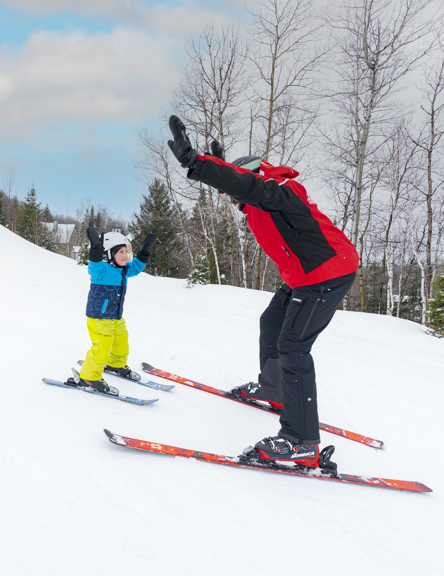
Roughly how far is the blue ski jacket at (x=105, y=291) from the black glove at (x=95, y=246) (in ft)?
0.19

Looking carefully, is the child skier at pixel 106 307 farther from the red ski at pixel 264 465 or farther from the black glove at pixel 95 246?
the red ski at pixel 264 465

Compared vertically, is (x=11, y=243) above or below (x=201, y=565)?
above

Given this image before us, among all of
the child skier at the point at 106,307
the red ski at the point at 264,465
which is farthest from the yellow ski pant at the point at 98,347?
the red ski at the point at 264,465

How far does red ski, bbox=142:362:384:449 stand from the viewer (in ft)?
9.05

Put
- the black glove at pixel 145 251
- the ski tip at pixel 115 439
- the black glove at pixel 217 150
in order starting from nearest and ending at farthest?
the ski tip at pixel 115 439 → the black glove at pixel 217 150 → the black glove at pixel 145 251

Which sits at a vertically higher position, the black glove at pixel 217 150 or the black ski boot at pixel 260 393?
the black glove at pixel 217 150

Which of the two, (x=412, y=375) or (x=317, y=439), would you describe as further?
(x=412, y=375)

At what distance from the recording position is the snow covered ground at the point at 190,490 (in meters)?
1.32

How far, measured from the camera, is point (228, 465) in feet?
6.68

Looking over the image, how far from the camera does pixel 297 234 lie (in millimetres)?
2205

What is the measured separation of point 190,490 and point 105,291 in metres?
1.84

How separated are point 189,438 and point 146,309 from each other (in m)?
5.28

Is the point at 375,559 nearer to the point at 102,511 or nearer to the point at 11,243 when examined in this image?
the point at 102,511

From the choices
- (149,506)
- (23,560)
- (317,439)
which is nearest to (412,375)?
(317,439)
